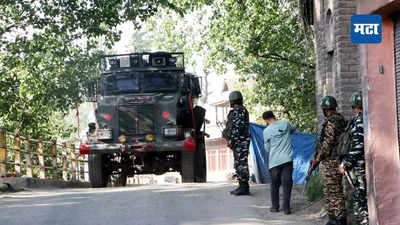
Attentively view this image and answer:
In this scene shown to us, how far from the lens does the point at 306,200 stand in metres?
12.2

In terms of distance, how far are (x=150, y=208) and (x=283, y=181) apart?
6.86ft

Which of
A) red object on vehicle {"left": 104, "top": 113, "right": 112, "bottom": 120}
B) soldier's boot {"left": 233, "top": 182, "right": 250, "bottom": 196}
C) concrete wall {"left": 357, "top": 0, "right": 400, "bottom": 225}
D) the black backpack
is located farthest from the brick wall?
red object on vehicle {"left": 104, "top": 113, "right": 112, "bottom": 120}

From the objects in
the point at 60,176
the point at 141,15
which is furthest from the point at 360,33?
the point at 60,176

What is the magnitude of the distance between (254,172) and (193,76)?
3.22 metres

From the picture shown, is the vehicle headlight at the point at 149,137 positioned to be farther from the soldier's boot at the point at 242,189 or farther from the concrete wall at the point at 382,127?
the concrete wall at the point at 382,127

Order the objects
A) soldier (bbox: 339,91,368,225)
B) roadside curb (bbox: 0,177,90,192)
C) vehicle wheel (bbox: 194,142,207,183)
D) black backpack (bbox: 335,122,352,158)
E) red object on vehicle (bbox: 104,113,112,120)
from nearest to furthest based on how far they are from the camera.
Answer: soldier (bbox: 339,91,368,225)
black backpack (bbox: 335,122,352,158)
roadside curb (bbox: 0,177,90,192)
red object on vehicle (bbox: 104,113,112,120)
vehicle wheel (bbox: 194,142,207,183)

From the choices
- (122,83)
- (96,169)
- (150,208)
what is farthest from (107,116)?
(150,208)

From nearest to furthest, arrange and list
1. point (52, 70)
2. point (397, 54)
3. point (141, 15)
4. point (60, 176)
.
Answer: point (397, 54) < point (141, 15) < point (52, 70) < point (60, 176)

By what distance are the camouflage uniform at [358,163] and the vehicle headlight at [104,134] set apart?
8659mm

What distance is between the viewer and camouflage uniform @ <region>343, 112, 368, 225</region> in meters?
8.80

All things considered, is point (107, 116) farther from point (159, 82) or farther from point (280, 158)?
point (280, 158)

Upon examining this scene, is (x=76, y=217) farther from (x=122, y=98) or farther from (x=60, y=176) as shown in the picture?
(x=60, y=176)

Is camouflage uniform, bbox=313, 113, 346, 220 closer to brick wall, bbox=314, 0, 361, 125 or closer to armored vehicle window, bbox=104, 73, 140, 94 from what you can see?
brick wall, bbox=314, 0, 361, 125

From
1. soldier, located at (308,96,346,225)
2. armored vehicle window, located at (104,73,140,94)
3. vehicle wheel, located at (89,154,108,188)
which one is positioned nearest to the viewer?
soldier, located at (308,96,346,225)
